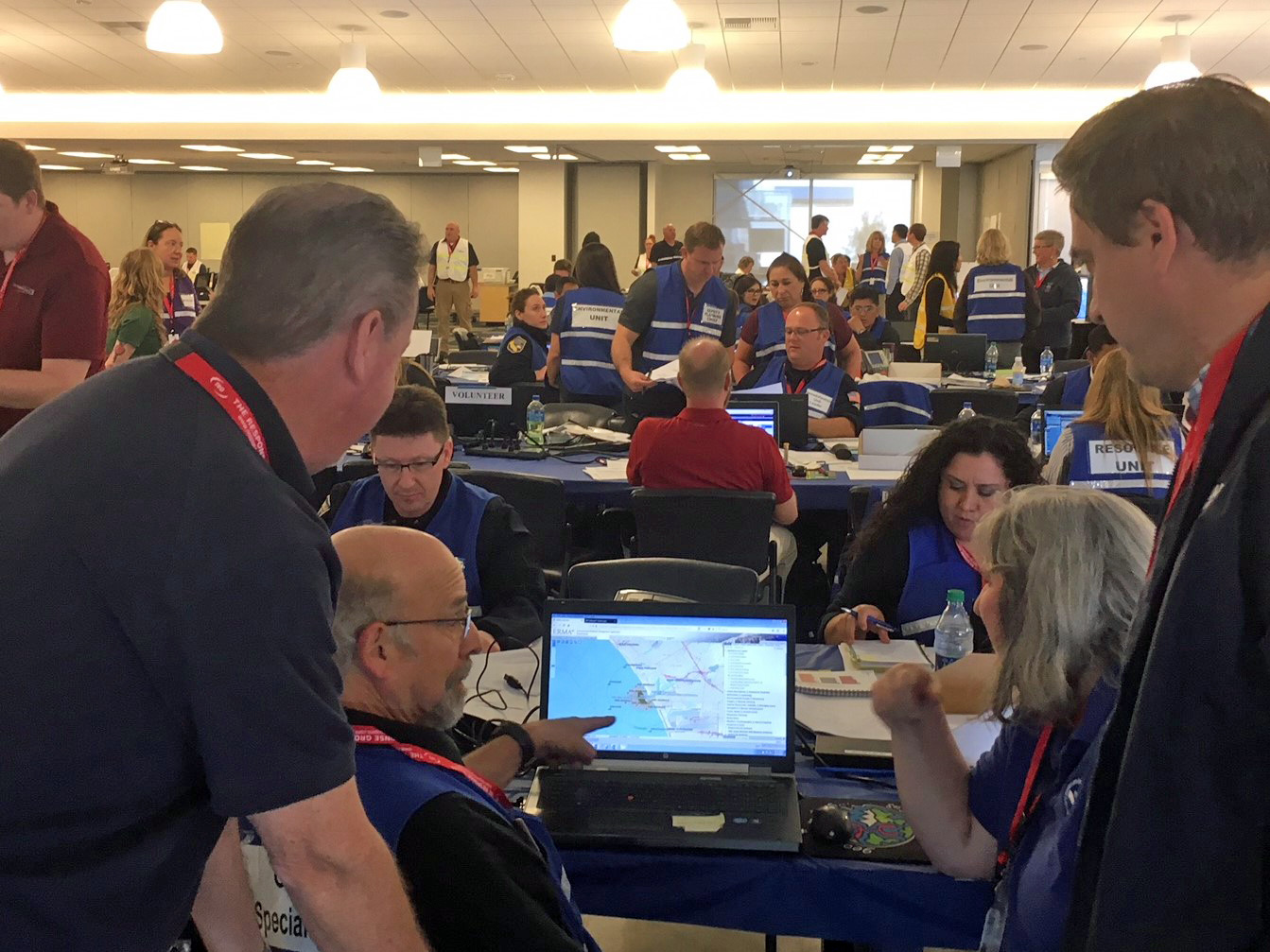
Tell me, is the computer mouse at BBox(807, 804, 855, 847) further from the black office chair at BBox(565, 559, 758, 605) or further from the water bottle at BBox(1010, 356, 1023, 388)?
the water bottle at BBox(1010, 356, 1023, 388)

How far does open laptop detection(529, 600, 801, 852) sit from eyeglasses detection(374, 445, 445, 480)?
1028mm

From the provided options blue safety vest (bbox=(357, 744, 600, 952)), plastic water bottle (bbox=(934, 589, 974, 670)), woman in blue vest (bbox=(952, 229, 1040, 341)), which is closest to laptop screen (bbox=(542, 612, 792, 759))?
blue safety vest (bbox=(357, 744, 600, 952))

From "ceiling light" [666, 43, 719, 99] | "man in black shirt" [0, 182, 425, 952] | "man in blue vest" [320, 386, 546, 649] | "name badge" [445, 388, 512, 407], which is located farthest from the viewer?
"ceiling light" [666, 43, 719, 99]

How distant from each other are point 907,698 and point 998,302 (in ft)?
28.5

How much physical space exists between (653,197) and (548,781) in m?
18.0

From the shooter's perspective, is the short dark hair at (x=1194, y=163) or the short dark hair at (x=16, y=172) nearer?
the short dark hair at (x=1194, y=163)

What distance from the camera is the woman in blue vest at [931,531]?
2.97m

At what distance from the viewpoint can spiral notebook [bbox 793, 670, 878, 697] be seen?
8.11 feet

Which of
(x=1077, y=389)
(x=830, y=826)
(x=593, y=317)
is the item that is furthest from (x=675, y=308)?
(x=830, y=826)

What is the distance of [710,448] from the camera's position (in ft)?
14.0

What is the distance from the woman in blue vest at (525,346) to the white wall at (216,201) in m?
14.7

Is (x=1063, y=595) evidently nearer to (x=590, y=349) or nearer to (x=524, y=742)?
(x=524, y=742)

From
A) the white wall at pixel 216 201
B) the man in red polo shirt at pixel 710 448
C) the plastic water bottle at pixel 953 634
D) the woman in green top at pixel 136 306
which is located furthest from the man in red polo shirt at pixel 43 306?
the white wall at pixel 216 201

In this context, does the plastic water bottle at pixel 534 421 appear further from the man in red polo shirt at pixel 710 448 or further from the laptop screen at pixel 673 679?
the laptop screen at pixel 673 679
